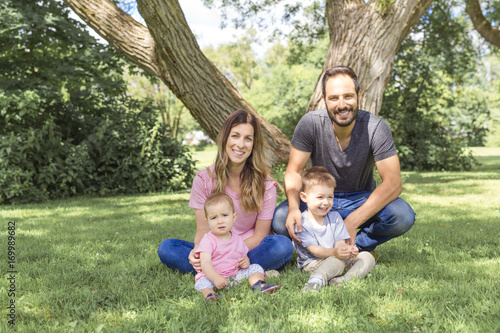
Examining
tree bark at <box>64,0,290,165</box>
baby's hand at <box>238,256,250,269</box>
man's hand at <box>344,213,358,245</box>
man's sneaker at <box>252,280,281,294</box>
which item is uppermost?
tree bark at <box>64,0,290,165</box>

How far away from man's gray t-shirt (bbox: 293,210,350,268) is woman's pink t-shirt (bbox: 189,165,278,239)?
0.33 metres

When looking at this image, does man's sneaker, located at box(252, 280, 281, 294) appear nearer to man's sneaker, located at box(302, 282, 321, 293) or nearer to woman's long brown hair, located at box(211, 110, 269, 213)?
man's sneaker, located at box(302, 282, 321, 293)

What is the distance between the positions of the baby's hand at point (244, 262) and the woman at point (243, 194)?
15cm

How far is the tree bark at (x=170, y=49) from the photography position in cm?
553

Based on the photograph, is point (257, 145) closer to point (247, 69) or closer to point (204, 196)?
point (204, 196)

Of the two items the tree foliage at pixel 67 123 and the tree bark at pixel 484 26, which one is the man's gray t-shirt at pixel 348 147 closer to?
the tree foliage at pixel 67 123

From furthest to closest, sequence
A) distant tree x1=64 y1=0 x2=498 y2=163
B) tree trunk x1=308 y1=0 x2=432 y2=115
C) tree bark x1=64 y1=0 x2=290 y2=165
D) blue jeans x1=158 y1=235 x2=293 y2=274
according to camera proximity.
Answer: tree trunk x1=308 y1=0 x2=432 y2=115
distant tree x1=64 y1=0 x2=498 y2=163
tree bark x1=64 y1=0 x2=290 y2=165
blue jeans x1=158 y1=235 x2=293 y2=274

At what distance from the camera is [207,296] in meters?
2.65

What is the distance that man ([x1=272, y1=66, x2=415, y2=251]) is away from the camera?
3.27 meters

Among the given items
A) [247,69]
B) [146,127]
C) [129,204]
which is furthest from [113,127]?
[247,69]

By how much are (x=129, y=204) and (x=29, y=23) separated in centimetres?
375

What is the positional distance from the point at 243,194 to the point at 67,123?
6.96m

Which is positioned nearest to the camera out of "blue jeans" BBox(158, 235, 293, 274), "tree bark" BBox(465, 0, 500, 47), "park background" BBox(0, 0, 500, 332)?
"park background" BBox(0, 0, 500, 332)

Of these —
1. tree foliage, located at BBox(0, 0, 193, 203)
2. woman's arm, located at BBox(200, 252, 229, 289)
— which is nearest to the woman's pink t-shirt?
woman's arm, located at BBox(200, 252, 229, 289)
